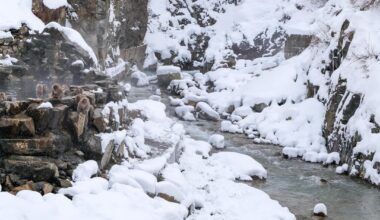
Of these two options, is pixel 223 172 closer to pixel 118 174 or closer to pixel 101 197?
pixel 118 174

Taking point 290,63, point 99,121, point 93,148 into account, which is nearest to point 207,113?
point 290,63

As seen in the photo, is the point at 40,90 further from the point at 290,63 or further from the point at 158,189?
the point at 290,63

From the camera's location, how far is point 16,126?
9414mm

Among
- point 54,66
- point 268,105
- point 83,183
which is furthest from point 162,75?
point 83,183

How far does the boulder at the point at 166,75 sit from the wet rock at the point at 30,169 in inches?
731

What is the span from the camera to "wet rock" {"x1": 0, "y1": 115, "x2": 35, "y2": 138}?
30.7ft

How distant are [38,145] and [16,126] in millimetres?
526

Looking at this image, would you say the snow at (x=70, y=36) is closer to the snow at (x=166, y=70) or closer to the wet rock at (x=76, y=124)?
the wet rock at (x=76, y=124)

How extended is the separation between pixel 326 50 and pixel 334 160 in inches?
216

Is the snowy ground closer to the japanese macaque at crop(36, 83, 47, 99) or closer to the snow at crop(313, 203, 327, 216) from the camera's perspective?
the snow at crop(313, 203, 327, 216)

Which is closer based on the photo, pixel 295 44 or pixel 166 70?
pixel 295 44

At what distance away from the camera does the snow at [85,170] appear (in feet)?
31.2

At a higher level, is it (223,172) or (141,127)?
(141,127)

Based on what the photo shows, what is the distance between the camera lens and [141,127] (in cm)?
1394
